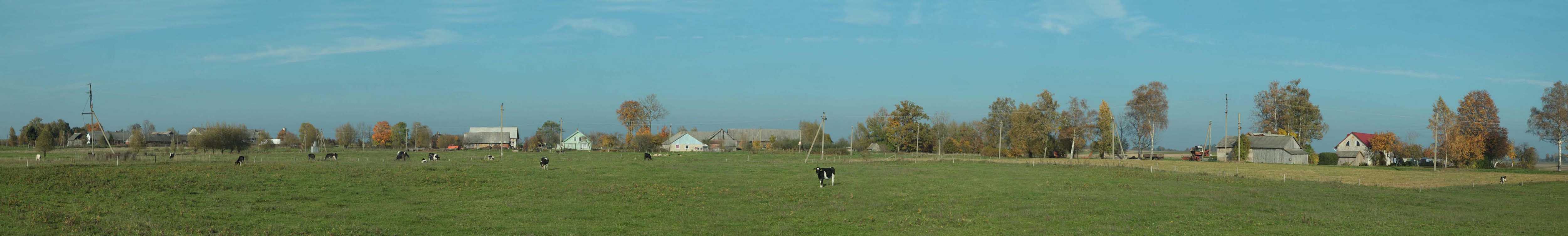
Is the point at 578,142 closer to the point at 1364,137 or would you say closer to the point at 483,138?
the point at 483,138

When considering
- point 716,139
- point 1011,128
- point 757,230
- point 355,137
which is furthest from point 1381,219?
point 355,137

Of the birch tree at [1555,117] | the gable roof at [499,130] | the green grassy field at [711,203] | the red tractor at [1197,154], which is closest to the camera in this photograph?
the green grassy field at [711,203]

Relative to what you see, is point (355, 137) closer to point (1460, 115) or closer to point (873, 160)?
point (873, 160)

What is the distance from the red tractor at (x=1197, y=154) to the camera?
307ft

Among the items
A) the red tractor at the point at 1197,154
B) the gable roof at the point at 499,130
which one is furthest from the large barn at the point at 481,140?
the red tractor at the point at 1197,154

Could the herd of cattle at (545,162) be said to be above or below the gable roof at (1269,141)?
below

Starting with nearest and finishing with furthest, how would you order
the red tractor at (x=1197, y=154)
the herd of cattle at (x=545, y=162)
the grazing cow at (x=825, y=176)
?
the grazing cow at (x=825, y=176), the herd of cattle at (x=545, y=162), the red tractor at (x=1197, y=154)

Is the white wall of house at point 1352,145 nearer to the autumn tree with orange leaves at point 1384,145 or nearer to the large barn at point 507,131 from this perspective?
the autumn tree with orange leaves at point 1384,145

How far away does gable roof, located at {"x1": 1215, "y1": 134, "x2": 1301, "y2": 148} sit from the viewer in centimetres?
7881

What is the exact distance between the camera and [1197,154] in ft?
323

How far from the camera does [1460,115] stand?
230ft

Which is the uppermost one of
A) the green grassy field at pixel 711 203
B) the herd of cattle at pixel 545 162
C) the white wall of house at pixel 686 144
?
the white wall of house at pixel 686 144

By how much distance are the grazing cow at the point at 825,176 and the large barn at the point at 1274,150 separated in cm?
5915

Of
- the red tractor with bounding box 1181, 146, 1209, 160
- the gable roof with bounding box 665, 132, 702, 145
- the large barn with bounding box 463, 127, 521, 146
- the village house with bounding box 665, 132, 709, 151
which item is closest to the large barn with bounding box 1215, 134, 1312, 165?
the red tractor with bounding box 1181, 146, 1209, 160
